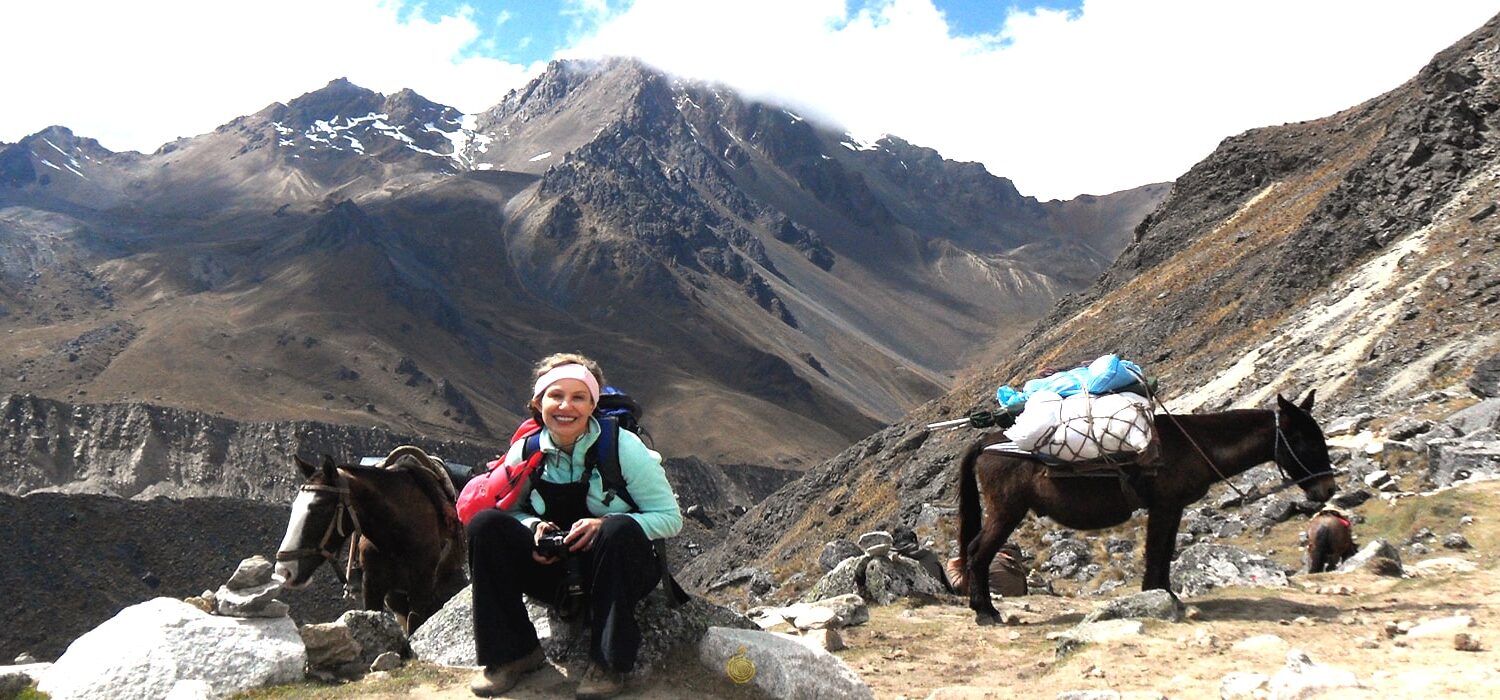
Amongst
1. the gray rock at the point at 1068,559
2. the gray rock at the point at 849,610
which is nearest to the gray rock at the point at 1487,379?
the gray rock at the point at 1068,559

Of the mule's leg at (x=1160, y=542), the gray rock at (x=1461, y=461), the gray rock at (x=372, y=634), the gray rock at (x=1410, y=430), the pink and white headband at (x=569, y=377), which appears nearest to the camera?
the pink and white headband at (x=569, y=377)

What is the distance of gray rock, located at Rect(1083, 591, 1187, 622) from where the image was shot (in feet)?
31.2

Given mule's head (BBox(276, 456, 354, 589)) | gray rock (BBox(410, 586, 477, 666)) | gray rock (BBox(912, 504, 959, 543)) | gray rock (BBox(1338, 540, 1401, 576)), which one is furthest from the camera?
gray rock (BBox(912, 504, 959, 543))

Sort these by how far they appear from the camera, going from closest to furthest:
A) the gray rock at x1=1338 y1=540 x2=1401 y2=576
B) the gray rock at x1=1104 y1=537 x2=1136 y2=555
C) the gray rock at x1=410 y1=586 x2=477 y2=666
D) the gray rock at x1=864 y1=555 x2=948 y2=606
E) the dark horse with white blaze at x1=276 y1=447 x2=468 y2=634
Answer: the gray rock at x1=410 y1=586 x2=477 y2=666 → the dark horse with white blaze at x1=276 y1=447 x2=468 y2=634 → the gray rock at x1=1338 y1=540 x2=1401 y2=576 → the gray rock at x1=864 y1=555 x2=948 y2=606 → the gray rock at x1=1104 y1=537 x2=1136 y2=555

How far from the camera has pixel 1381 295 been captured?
27.0 m

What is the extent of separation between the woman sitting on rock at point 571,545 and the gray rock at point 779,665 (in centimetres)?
57

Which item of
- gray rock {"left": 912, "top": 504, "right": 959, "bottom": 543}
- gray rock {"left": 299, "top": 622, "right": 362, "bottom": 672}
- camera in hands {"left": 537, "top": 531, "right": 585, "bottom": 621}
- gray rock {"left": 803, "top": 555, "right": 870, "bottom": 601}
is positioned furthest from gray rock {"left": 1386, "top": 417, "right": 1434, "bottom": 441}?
gray rock {"left": 299, "top": 622, "right": 362, "bottom": 672}

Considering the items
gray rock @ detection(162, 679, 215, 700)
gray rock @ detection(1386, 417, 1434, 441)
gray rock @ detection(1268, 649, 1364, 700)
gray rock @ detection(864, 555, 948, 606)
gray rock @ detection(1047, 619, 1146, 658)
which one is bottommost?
gray rock @ detection(864, 555, 948, 606)

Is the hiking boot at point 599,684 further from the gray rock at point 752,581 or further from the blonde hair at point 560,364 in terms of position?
the gray rock at point 752,581

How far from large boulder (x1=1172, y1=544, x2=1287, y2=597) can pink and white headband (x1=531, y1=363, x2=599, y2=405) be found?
8160 millimetres

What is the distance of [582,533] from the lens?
22.2 ft

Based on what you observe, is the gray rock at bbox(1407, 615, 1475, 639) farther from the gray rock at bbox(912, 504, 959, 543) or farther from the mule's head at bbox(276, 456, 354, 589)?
the gray rock at bbox(912, 504, 959, 543)

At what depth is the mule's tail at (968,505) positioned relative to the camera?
37.1ft

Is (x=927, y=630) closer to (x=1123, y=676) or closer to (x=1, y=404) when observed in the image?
(x=1123, y=676)
